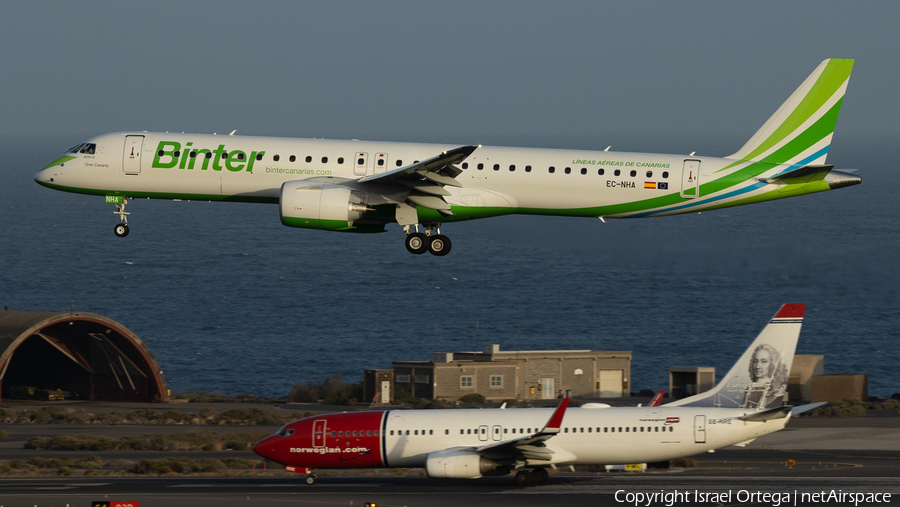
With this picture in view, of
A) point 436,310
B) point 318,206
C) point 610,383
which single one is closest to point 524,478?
point 318,206

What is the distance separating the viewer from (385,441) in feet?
146

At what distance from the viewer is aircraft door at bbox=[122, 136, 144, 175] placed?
47031 millimetres

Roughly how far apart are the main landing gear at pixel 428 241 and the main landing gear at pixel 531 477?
9474 mm

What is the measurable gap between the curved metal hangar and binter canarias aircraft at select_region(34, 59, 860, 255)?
41583 millimetres

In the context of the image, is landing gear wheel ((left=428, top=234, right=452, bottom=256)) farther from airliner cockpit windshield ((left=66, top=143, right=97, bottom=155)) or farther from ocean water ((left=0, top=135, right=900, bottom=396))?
ocean water ((left=0, top=135, right=900, bottom=396))

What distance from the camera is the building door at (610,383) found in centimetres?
9200

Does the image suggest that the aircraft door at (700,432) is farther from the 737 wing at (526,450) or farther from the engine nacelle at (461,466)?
the engine nacelle at (461,466)

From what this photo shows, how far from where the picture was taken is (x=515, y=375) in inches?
3435

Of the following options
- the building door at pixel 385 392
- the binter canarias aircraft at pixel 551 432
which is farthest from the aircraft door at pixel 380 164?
the building door at pixel 385 392

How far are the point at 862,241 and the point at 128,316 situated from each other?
10115cm

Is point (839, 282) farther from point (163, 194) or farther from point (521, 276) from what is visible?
point (521, 276)

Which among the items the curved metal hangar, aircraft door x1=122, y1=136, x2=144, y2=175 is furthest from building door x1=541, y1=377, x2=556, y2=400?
aircraft door x1=122, y1=136, x2=144, y2=175

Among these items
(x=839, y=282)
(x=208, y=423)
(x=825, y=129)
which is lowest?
(x=208, y=423)

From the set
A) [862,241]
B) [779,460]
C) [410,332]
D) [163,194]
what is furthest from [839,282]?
[862,241]
